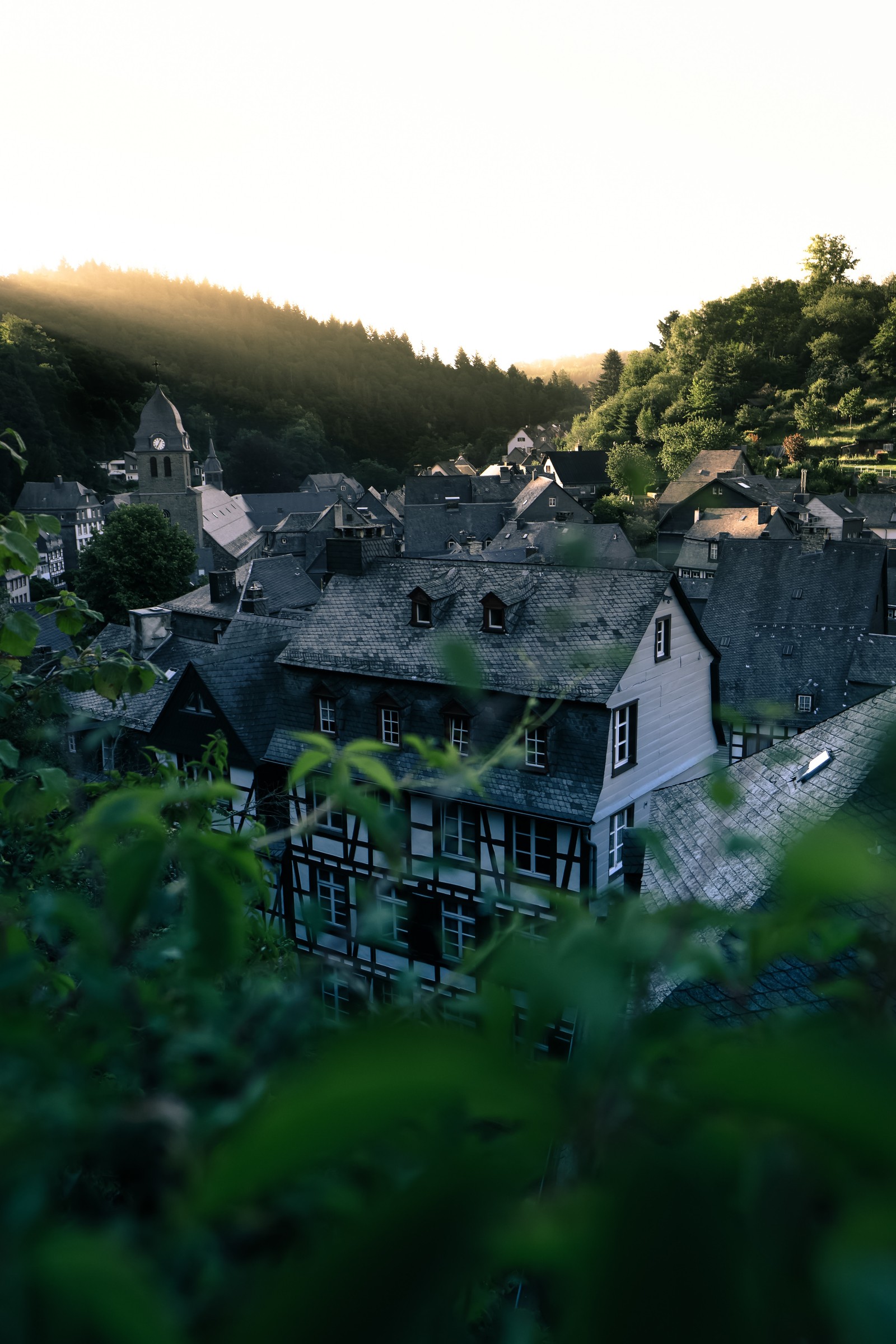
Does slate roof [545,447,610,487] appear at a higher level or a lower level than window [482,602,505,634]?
higher

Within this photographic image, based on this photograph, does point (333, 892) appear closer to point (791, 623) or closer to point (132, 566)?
point (791, 623)

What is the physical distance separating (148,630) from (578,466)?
2450 inches

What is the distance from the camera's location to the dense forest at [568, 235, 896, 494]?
76875mm

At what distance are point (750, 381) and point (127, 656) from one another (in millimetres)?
99819

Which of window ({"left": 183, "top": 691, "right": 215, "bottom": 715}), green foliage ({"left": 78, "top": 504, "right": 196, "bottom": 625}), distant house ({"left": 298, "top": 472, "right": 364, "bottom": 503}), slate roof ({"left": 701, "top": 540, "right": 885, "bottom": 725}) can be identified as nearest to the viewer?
window ({"left": 183, "top": 691, "right": 215, "bottom": 715})

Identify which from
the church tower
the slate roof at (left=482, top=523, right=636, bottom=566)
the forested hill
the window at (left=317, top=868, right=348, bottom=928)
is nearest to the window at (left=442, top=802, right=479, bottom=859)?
the window at (left=317, top=868, right=348, bottom=928)

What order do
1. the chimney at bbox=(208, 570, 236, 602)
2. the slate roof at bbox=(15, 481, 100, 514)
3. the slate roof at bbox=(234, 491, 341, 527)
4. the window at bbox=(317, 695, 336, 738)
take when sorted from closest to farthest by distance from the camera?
the window at bbox=(317, 695, 336, 738), the chimney at bbox=(208, 570, 236, 602), the slate roof at bbox=(15, 481, 100, 514), the slate roof at bbox=(234, 491, 341, 527)

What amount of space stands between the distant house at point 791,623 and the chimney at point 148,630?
16.2m

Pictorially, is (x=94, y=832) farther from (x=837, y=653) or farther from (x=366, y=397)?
(x=366, y=397)

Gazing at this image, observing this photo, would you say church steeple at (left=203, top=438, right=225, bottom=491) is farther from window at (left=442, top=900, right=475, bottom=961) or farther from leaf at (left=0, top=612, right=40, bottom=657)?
leaf at (left=0, top=612, right=40, bottom=657)

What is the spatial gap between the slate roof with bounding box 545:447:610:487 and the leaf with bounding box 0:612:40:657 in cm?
7863

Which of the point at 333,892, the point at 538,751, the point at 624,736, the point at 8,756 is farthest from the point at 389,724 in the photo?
the point at 8,756

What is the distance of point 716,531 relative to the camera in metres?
44.5

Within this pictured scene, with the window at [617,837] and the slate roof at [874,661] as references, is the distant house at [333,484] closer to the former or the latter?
the slate roof at [874,661]
